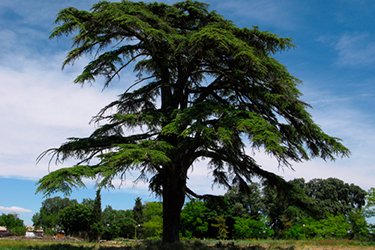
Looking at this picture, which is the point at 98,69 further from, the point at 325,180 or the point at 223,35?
the point at 325,180

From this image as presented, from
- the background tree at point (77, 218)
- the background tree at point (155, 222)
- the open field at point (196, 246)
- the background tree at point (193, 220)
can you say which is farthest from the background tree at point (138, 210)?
the open field at point (196, 246)

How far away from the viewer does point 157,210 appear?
126 feet

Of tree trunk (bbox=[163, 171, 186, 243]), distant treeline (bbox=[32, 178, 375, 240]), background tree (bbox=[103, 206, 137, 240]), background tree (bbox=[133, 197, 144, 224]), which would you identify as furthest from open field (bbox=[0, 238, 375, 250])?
background tree (bbox=[133, 197, 144, 224])

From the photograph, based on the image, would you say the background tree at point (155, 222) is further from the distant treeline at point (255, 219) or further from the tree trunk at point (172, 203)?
the tree trunk at point (172, 203)

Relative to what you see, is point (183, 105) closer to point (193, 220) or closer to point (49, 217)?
point (193, 220)

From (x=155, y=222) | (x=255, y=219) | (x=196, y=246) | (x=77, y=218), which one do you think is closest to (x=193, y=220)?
(x=155, y=222)

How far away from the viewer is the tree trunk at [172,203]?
12555mm

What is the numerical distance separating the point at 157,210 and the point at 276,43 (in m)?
31.2

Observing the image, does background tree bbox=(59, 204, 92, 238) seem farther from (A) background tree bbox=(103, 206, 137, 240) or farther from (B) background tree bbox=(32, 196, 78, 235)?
(A) background tree bbox=(103, 206, 137, 240)

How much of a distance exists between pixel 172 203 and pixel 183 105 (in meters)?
4.92

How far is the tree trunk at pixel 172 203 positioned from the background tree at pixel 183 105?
4 centimetres

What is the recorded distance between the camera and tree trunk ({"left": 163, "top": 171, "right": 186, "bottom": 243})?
494 inches

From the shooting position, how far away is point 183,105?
14742 mm

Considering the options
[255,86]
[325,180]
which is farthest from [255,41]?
[325,180]
